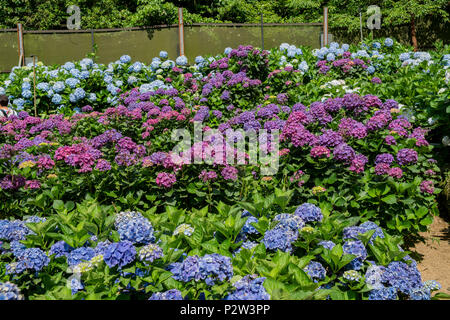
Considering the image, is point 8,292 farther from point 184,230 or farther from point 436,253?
point 436,253

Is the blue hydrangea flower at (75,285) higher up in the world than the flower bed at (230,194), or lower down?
lower down

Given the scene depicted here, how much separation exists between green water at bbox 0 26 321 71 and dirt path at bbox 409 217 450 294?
267 inches

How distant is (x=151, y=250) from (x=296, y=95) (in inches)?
153

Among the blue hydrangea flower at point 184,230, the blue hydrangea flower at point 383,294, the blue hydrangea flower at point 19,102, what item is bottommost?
the blue hydrangea flower at point 383,294

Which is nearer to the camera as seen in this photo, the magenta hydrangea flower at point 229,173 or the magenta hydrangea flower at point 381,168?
the magenta hydrangea flower at point 229,173

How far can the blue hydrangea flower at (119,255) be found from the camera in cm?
168

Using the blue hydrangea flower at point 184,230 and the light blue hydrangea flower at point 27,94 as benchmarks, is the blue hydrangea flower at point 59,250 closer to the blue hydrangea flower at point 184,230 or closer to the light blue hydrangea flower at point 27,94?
the blue hydrangea flower at point 184,230

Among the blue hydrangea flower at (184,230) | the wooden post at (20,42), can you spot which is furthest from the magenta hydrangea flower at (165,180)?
the wooden post at (20,42)

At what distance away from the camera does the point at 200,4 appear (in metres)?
17.2

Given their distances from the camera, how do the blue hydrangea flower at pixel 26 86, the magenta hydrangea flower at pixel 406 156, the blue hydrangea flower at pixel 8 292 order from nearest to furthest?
the blue hydrangea flower at pixel 8 292 < the magenta hydrangea flower at pixel 406 156 < the blue hydrangea flower at pixel 26 86

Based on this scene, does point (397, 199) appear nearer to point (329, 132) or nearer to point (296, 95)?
point (329, 132)

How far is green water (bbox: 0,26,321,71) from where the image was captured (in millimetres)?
9703

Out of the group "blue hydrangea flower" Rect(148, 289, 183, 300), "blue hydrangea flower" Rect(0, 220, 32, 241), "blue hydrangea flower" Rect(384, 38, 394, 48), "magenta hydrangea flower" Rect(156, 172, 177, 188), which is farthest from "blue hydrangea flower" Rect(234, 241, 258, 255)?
"blue hydrangea flower" Rect(384, 38, 394, 48)

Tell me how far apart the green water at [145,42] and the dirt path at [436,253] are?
6783 millimetres
